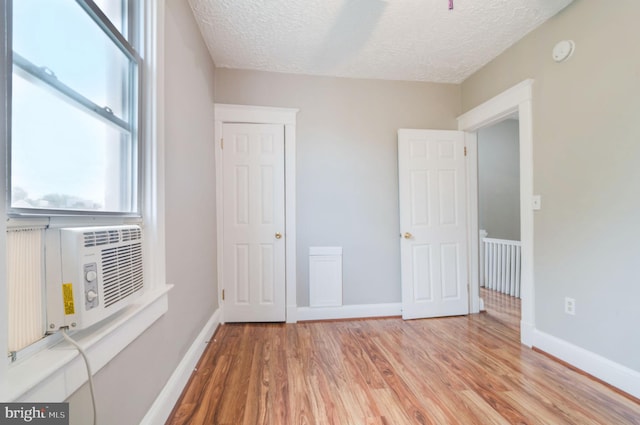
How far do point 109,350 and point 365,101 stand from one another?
2.87 metres

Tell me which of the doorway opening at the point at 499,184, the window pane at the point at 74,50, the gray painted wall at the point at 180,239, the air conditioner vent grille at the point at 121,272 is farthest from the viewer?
the doorway opening at the point at 499,184

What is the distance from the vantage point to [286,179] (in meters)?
2.68

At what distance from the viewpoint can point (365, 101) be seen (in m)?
2.85

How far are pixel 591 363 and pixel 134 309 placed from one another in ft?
9.04

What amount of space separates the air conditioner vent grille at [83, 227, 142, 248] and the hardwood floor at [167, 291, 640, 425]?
1.06 meters

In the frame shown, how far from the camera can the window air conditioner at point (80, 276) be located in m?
0.76

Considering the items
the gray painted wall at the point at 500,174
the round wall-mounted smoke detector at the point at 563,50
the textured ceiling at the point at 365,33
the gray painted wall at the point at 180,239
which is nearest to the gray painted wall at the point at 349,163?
the textured ceiling at the point at 365,33

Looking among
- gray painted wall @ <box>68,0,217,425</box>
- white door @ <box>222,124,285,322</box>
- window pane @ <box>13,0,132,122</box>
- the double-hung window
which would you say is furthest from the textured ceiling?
window pane @ <box>13,0,132,122</box>

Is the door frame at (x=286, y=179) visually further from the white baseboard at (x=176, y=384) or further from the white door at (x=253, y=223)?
the white baseboard at (x=176, y=384)

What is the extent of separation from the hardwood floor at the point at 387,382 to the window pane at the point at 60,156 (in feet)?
4.09

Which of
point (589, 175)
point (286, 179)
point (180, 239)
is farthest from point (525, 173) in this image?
point (180, 239)

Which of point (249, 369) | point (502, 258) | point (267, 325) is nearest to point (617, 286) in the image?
point (502, 258)

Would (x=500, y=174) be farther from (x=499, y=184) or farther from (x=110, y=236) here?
(x=110, y=236)

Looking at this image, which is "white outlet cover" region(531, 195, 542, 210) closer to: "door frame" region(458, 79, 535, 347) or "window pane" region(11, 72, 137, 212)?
"door frame" region(458, 79, 535, 347)
